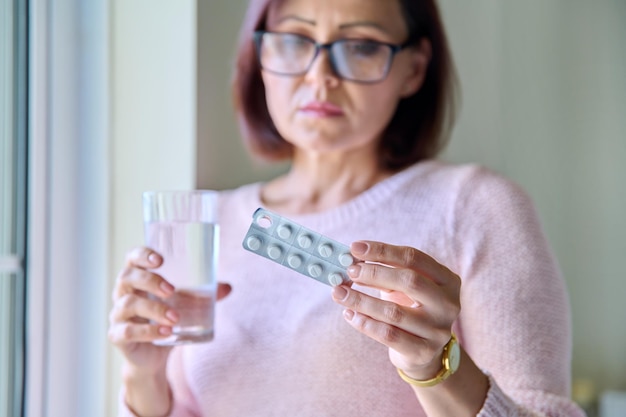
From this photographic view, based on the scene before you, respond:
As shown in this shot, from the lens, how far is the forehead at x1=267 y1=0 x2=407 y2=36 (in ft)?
2.78

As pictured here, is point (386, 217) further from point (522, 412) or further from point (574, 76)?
point (574, 76)

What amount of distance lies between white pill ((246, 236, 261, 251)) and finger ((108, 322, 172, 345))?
0.21 metres

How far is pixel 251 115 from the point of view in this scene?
1045mm

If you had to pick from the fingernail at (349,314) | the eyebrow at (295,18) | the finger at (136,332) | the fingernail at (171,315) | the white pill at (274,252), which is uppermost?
the eyebrow at (295,18)

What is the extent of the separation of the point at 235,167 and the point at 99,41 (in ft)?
0.96

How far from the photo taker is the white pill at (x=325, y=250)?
0.52 metres

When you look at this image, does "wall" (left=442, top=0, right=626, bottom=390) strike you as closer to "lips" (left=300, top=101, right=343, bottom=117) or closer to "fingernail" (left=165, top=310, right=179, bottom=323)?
"lips" (left=300, top=101, right=343, bottom=117)

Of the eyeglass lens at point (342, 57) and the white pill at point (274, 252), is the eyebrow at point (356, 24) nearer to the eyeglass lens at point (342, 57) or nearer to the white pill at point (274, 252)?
the eyeglass lens at point (342, 57)

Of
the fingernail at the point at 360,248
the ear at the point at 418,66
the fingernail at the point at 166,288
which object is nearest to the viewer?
the fingernail at the point at 360,248

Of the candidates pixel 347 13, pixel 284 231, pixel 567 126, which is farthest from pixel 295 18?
pixel 567 126

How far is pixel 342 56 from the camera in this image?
A: 33.1 inches

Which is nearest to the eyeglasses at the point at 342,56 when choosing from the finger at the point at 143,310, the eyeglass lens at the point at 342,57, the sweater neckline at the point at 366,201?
the eyeglass lens at the point at 342,57

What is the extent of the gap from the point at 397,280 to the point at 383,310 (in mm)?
26

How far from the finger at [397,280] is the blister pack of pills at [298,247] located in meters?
0.01
